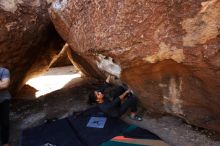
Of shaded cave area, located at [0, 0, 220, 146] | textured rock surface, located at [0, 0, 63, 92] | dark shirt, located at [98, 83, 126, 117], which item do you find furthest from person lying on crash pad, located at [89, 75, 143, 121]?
textured rock surface, located at [0, 0, 63, 92]

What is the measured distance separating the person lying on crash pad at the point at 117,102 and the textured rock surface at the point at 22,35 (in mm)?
1906

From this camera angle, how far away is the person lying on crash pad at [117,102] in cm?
455

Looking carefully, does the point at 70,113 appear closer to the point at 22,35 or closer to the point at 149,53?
the point at 22,35

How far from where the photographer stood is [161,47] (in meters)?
3.69

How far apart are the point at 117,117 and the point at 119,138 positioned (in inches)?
26.9

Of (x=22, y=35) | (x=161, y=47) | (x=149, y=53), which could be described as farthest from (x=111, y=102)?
(x=22, y=35)

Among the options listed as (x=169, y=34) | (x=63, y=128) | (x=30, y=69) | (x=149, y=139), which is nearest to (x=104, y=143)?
(x=149, y=139)

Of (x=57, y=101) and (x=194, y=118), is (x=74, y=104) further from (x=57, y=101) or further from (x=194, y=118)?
(x=194, y=118)

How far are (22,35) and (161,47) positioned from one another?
→ 2906 mm

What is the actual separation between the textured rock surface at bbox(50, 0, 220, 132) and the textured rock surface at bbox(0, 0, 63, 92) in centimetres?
114

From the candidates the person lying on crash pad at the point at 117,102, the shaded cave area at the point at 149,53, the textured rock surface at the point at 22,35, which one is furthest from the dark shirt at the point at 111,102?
the textured rock surface at the point at 22,35

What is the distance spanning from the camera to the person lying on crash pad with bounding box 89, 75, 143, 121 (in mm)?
4551

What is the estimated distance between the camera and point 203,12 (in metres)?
3.22

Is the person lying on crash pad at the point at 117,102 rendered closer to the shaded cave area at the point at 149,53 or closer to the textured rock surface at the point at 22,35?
the shaded cave area at the point at 149,53
